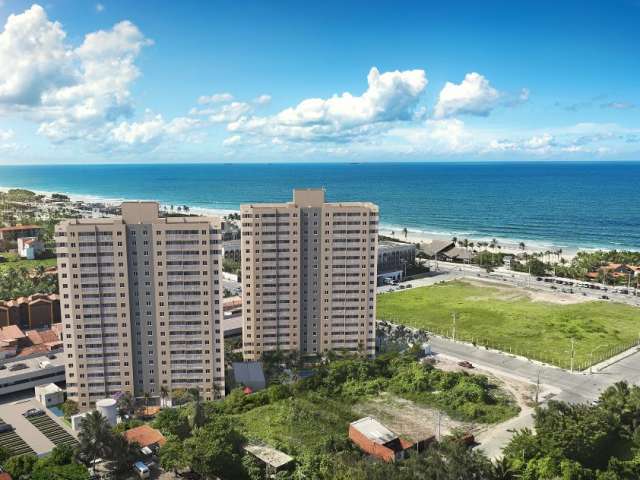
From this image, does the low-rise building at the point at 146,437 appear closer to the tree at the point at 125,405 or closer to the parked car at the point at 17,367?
the tree at the point at 125,405

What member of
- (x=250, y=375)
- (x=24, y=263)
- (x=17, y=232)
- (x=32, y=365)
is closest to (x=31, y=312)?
(x=32, y=365)

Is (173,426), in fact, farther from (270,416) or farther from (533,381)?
(533,381)

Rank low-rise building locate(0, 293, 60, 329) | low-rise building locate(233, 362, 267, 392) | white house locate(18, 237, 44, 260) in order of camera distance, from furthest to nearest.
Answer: white house locate(18, 237, 44, 260) → low-rise building locate(0, 293, 60, 329) → low-rise building locate(233, 362, 267, 392)

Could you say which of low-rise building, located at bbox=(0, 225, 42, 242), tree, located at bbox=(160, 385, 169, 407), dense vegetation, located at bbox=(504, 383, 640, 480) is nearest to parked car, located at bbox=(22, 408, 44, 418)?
tree, located at bbox=(160, 385, 169, 407)

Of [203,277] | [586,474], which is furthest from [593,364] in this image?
[203,277]

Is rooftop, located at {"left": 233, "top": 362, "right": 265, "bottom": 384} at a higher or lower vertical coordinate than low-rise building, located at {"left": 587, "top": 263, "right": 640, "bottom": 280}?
lower

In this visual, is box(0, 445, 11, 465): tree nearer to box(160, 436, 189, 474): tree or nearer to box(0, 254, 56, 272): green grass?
box(160, 436, 189, 474): tree
